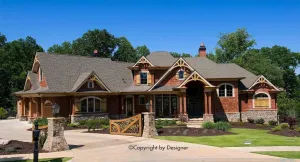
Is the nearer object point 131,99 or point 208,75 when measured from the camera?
point 208,75

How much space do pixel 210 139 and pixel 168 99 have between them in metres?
16.0

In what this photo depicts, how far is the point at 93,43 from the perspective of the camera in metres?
70.6

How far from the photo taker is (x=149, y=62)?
34219 millimetres

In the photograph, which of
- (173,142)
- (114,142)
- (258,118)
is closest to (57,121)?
(114,142)

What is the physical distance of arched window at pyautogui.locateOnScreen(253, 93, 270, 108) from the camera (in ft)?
107

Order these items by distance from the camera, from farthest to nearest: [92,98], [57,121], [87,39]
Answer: [87,39] → [92,98] → [57,121]

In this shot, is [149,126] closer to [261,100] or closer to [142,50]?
[261,100]

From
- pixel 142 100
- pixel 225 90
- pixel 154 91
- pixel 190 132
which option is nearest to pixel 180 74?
pixel 154 91

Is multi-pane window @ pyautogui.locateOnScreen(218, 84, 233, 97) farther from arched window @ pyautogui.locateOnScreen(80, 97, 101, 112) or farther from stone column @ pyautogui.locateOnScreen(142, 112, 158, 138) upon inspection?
stone column @ pyautogui.locateOnScreen(142, 112, 158, 138)

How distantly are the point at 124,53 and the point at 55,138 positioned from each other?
58.7 m

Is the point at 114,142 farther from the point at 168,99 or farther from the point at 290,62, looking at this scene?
the point at 290,62

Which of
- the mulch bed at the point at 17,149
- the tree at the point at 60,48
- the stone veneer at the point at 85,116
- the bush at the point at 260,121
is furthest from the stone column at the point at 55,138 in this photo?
the tree at the point at 60,48

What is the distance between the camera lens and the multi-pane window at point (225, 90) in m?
32.6

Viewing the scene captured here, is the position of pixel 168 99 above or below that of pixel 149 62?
below
